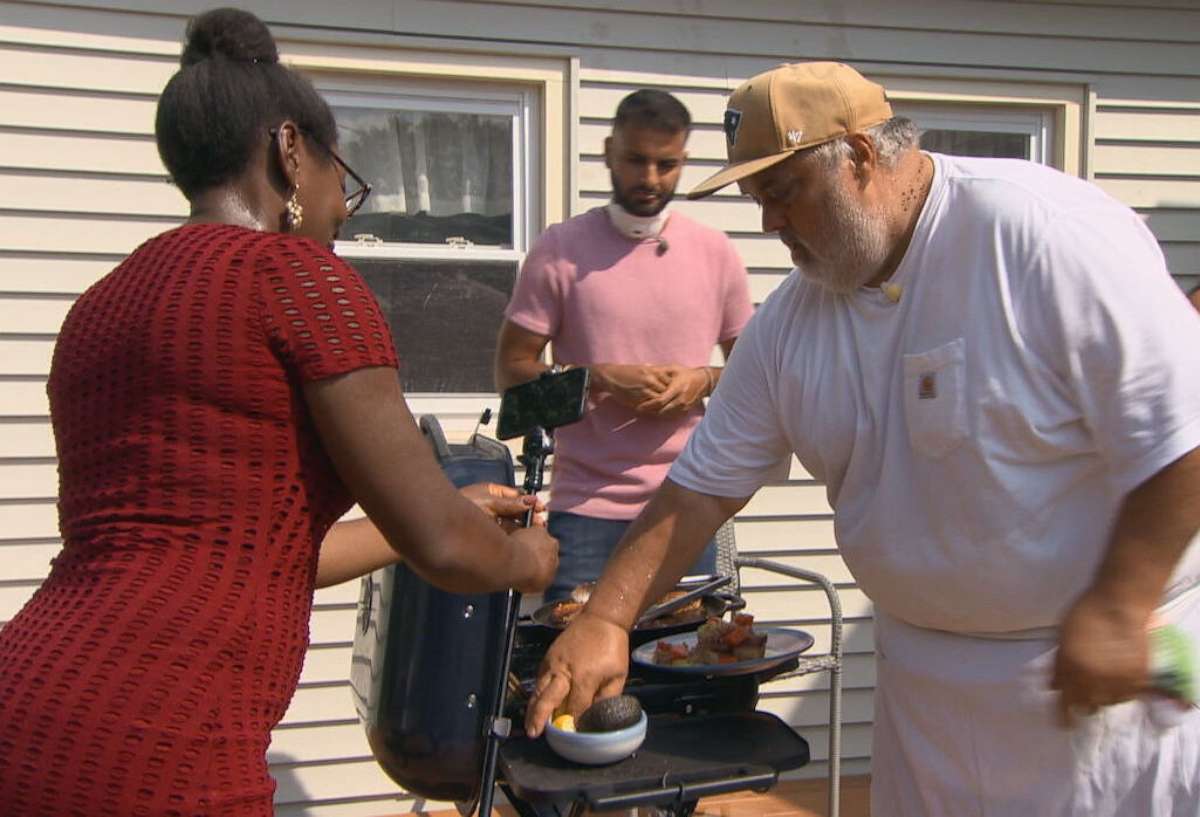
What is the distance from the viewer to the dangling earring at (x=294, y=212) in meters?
1.78

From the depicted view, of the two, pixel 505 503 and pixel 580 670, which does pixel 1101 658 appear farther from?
pixel 505 503

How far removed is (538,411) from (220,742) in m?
1.01

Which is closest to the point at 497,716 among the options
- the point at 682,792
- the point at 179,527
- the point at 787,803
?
the point at 682,792

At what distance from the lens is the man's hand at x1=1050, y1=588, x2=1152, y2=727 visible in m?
1.65

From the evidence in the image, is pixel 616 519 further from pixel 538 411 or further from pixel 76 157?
pixel 76 157

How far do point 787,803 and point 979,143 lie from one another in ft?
9.47

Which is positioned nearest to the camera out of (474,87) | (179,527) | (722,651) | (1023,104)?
(179,527)

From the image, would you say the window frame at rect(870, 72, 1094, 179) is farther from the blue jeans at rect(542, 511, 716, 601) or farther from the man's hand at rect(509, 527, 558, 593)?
the man's hand at rect(509, 527, 558, 593)

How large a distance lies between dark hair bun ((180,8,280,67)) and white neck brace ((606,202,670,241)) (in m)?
1.99

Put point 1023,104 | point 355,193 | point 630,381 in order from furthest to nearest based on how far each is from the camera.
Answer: point 1023,104 → point 630,381 → point 355,193

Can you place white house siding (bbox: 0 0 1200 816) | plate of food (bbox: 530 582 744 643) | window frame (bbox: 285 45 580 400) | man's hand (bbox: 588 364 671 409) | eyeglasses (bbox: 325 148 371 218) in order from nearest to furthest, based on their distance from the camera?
eyeglasses (bbox: 325 148 371 218)
plate of food (bbox: 530 582 744 643)
man's hand (bbox: 588 364 671 409)
white house siding (bbox: 0 0 1200 816)
window frame (bbox: 285 45 580 400)

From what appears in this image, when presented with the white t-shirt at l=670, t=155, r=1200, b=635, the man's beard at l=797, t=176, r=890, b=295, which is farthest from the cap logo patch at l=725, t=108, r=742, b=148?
the white t-shirt at l=670, t=155, r=1200, b=635

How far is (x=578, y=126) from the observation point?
4.62m

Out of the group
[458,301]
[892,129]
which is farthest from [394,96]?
[892,129]
